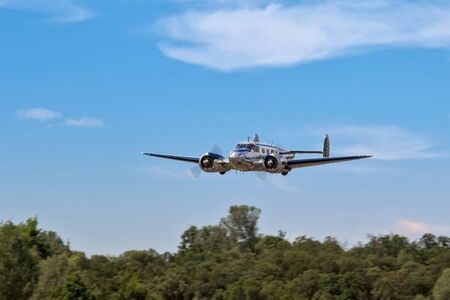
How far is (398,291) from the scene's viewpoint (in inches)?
7721

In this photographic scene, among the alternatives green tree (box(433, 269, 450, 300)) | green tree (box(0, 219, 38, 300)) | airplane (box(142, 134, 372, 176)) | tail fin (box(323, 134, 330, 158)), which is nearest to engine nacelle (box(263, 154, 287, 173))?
airplane (box(142, 134, 372, 176))

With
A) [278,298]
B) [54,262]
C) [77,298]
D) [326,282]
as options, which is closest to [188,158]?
[77,298]

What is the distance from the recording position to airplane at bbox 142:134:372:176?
67.0m

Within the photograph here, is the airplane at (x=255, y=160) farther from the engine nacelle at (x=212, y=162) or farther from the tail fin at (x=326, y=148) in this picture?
the tail fin at (x=326, y=148)

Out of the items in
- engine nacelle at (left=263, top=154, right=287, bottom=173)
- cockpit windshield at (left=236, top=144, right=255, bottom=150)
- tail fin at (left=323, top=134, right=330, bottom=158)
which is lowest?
engine nacelle at (left=263, top=154, right=287, bottom=173)

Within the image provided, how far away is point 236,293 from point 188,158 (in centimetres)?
11915

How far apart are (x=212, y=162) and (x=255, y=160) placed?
419cm

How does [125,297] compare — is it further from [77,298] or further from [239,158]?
[239,158]

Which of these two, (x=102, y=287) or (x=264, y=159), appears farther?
(x=102, y=287)

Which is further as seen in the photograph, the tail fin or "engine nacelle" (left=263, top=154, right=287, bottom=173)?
the tail fin

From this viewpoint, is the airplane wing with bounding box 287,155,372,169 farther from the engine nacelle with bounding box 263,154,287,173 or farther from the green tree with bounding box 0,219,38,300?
the green tree with bounding box 0,219,38,300

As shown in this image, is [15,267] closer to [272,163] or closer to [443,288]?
[272,163]

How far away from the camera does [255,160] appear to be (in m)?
67.2

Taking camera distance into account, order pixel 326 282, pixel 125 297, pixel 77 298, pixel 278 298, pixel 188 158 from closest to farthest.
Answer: pixel 188 158 < pixel 77 298 < pixel 125 297 < pixel 278 298 < pixel 326 282
